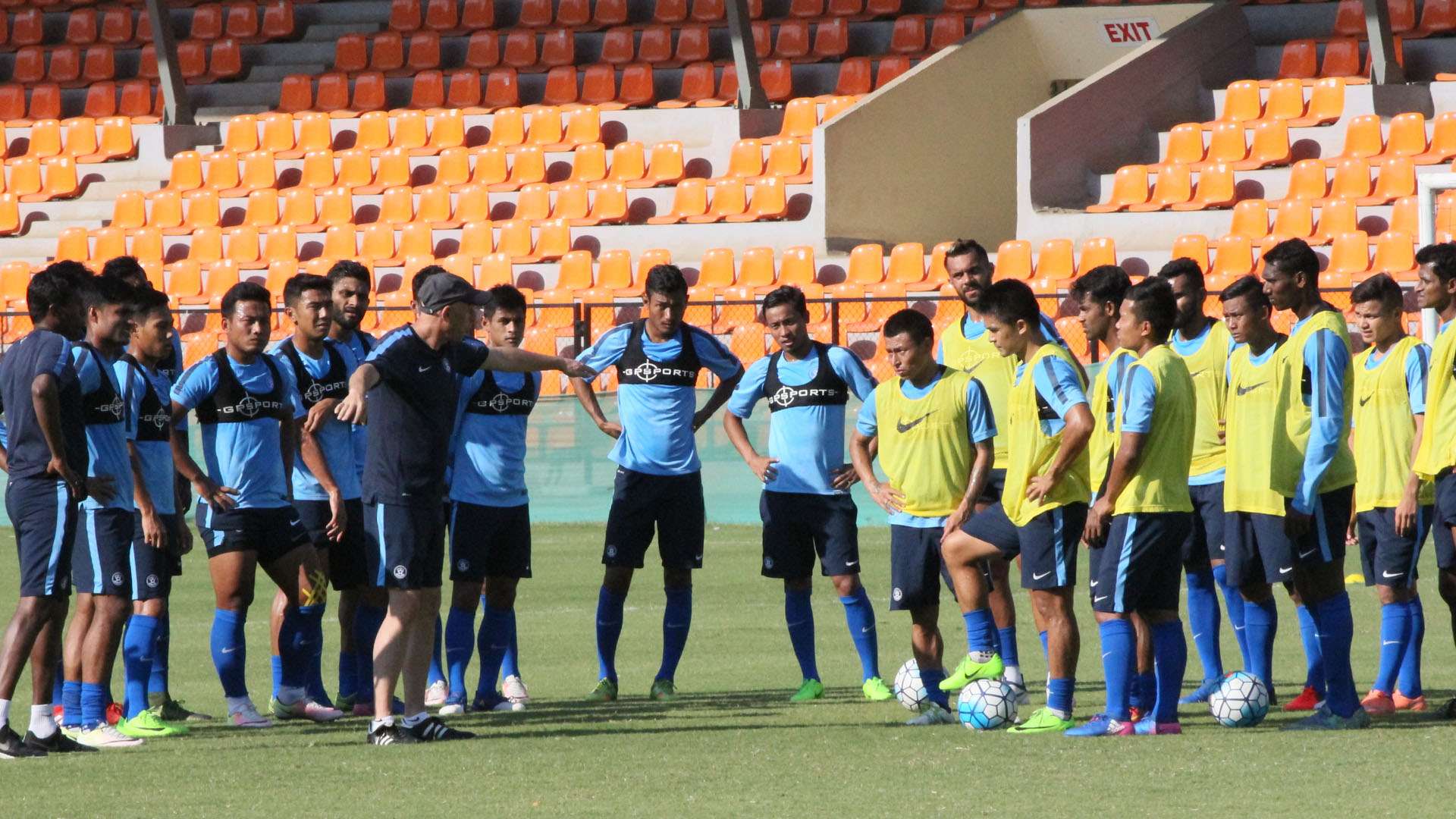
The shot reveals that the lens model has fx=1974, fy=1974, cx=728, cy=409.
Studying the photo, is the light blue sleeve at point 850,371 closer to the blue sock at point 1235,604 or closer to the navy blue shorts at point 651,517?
the navy blue shorts at point 651,517

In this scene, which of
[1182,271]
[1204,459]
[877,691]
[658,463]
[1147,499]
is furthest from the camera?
[658,463]

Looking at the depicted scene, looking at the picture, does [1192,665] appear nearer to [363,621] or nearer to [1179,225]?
[363,621]

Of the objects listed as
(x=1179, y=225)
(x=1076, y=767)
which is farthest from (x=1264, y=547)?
(x=1179, y=225)

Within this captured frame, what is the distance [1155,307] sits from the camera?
23.3 feet

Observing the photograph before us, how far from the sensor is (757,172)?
22.2 metres

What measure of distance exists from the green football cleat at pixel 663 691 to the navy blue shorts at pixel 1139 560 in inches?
96.4

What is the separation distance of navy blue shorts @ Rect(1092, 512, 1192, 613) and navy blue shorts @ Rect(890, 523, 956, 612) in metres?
0.98

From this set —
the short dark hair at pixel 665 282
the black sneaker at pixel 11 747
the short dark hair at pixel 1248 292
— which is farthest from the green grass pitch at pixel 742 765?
the short dark hair at pixel 665 282

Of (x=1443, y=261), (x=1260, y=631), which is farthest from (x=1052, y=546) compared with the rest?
(x=1443, y=261)

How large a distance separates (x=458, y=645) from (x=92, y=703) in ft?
5.47

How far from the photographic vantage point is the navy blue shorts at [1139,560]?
7.10 m

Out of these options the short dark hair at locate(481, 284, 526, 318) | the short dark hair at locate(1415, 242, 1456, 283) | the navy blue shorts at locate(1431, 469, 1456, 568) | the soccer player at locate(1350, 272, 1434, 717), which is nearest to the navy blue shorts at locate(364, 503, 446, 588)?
the short dark hair at locate(481, 284, 526, 318)

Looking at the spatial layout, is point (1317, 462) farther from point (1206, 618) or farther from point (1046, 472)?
point (1206, 618)

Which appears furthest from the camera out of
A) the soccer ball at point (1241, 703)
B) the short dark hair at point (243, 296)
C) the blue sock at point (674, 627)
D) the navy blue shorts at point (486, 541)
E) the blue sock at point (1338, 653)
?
the blue sock at point (674, 627)
